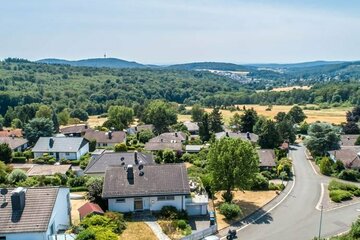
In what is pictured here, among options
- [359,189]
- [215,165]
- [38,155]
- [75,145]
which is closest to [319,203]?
[359,189]

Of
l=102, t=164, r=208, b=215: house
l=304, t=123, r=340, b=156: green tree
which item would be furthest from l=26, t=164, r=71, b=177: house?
l=304, t=123, r=340, b=156: green tree

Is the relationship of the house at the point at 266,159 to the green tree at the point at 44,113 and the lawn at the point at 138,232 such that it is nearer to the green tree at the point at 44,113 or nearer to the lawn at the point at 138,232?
the lawn at the point at 138,232

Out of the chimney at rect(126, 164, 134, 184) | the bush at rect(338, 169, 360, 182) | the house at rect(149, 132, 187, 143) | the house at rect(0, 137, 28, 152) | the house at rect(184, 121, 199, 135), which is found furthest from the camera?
the house at rect(184, 121, 199, 135)

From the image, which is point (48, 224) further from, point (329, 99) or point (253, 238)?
point (329, 99)

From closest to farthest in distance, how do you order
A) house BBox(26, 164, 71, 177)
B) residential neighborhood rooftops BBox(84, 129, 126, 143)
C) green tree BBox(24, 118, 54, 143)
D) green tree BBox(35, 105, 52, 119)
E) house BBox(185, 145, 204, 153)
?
house BBox(26, 164, 71, 177) < house BBox(185, 145, 204, 153) < green tree BBox(24, 118, 54, 143) < residential neighborhood rooftops BBox(84, 129, 126, 143) < green tree BBox(35, 105, 52, 119)

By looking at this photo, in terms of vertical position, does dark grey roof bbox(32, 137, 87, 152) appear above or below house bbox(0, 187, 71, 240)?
below

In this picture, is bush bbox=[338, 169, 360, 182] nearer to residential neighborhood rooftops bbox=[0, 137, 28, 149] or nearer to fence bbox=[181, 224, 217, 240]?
fence bbox=[181, 224, 217, 240]

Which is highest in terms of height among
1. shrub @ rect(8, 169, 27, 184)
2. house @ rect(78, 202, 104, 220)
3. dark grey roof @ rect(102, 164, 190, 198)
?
dark grey roof @ rect(102, 164, 190, 198)
